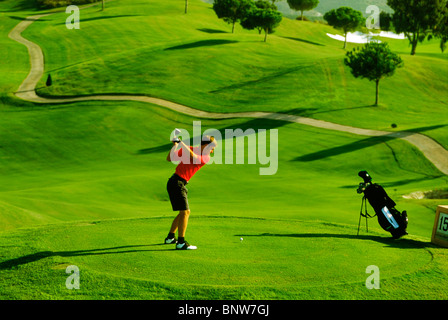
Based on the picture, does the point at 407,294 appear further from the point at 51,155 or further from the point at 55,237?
the point at 51,155

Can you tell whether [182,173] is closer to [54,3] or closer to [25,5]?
[54,3]

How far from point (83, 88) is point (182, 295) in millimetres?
81479

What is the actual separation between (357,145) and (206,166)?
68.1 feet

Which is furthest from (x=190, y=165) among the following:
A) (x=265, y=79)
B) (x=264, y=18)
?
(x=264, y=18)

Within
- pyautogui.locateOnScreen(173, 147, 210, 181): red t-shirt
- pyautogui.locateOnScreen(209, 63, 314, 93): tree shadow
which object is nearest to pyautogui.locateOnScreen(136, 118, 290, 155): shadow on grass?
pyautogui.locateOnScreen(209, 63, 314, 93): tree shadow

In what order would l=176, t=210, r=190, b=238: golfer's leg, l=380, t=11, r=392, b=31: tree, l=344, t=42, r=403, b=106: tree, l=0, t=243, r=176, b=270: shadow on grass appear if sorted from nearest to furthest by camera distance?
l=0, t=243, r=176, b=270: shadow on grass < l=176, t=210, r=190, b=238: golfer's leg < l=344, t=42, r=403, b=106: tree < l=380, t=11, r=392, b=31: tree

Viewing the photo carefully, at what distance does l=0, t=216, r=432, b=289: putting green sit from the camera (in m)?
13.7

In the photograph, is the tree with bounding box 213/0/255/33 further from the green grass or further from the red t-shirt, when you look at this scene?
the red t-shirt

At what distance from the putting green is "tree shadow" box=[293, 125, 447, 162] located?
41447 millimetres

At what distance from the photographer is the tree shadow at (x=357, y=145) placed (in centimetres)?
6167

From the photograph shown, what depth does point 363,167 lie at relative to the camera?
57.7 metres

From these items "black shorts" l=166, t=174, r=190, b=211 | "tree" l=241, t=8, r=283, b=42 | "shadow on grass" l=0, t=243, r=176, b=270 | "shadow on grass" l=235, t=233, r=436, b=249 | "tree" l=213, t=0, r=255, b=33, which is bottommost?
"shadow on grass" l=235, t=233, r=436, b=249
